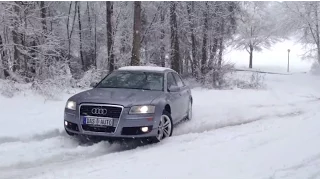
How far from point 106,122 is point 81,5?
26429mm

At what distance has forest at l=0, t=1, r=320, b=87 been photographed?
1580 centimetres

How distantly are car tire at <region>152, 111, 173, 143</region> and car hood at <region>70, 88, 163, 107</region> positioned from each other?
0.43m

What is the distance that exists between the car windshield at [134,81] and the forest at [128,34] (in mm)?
4981

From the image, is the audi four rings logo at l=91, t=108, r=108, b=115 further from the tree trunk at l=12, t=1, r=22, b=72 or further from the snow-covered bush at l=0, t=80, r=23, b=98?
the tree trunk at l=12, t=1, r=22, b=72

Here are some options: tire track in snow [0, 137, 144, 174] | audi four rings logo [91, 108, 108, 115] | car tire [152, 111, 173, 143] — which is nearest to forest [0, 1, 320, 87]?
tire track in snow [0, 137, 144, 174]

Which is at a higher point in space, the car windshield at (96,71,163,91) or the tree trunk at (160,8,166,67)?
the tree trunk at (160,8,166,67)

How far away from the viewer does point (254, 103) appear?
12.6m

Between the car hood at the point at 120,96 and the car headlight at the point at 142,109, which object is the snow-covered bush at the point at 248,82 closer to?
the car hood at the point at 120,96

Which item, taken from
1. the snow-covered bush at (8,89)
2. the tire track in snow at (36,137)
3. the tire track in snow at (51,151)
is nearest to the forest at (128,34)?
the snow-covered bush at (8,89)

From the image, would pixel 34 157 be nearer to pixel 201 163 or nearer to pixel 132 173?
pixel 132 173

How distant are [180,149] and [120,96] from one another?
1595mm

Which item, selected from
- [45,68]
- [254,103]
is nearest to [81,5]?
[45,68]

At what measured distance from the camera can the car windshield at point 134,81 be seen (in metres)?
7.43

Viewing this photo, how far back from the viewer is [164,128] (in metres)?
6.82
